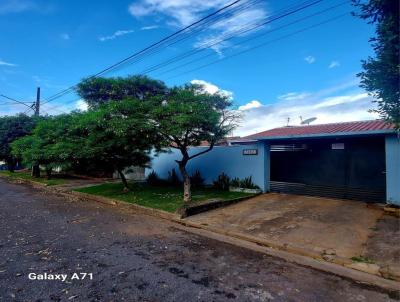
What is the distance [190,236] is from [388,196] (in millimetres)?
6625

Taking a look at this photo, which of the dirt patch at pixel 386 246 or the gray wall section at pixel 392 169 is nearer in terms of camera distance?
the dirt patch at pixel 386 246

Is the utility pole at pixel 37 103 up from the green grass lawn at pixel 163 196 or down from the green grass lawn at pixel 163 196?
up

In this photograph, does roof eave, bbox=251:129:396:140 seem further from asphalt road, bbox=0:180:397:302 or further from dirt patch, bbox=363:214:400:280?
asphalt road, bbox=0:180:397:302

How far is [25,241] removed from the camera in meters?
5.87

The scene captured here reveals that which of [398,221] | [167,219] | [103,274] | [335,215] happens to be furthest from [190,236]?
[398,221]

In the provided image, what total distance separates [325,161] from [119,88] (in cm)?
1144

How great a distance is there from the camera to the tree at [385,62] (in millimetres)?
5102

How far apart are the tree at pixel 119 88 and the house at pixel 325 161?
5280mm

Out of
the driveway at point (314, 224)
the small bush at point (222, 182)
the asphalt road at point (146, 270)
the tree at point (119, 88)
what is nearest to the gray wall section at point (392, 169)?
the driveway at point (314, 224)

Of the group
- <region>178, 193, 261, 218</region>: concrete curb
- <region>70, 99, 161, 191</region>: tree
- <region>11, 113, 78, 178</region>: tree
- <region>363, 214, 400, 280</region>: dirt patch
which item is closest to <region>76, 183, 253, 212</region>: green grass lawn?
<region>178, 193, 261, 218</region>: concrete curb

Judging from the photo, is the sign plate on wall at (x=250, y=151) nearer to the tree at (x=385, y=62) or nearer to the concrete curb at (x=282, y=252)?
the concrete curb at (x=282, y=252)

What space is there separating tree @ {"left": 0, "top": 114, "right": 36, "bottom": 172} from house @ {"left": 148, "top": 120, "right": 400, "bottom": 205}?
1931cm

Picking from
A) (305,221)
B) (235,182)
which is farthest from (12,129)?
(305,221)

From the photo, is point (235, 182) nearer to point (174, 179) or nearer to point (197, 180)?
point (197, 180)
